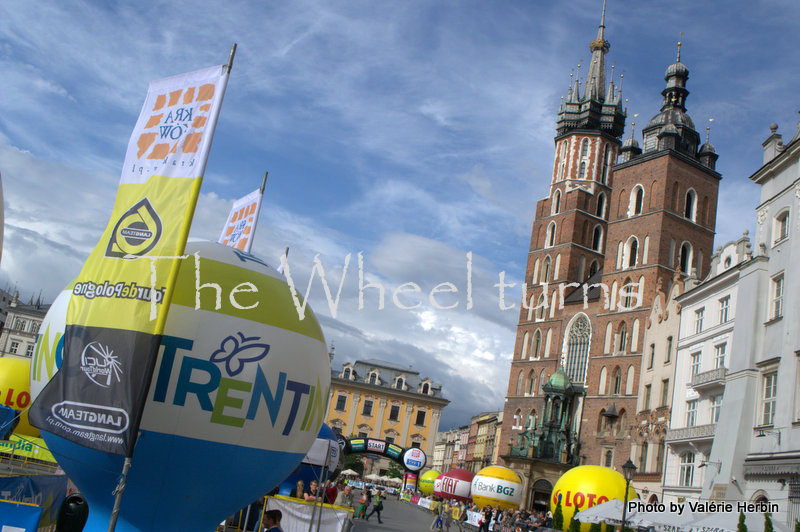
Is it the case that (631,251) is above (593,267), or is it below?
below

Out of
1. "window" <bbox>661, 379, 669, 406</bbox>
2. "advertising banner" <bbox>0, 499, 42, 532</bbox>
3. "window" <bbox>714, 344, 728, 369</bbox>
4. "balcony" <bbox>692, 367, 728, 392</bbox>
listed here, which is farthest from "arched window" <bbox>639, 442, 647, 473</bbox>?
"advertising banner" <bbox>0, 499, 42, 532</bbox>

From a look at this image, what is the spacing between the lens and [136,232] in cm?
921

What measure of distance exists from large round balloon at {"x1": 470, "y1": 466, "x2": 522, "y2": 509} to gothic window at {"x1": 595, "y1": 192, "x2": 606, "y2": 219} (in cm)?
3139

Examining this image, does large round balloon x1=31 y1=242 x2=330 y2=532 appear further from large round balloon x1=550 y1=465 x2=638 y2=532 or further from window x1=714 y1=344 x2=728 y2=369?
window x1=714 y1=344 x2=728 y2=369

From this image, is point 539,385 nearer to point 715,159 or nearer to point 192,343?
point 715,159

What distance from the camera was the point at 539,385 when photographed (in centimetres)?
5875

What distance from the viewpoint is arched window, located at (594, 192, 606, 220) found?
215 ft

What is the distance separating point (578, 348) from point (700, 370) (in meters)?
24.8

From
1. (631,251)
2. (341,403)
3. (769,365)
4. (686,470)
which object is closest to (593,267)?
(631,251)

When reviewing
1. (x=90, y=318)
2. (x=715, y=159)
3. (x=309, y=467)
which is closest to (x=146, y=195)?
(x=90, y=318)

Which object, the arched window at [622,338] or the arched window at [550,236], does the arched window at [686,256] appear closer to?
the arched window at [622,338]

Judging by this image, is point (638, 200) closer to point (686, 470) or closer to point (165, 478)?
point (686, 470)

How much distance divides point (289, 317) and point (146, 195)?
2.50 m

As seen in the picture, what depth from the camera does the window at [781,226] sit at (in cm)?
2419
